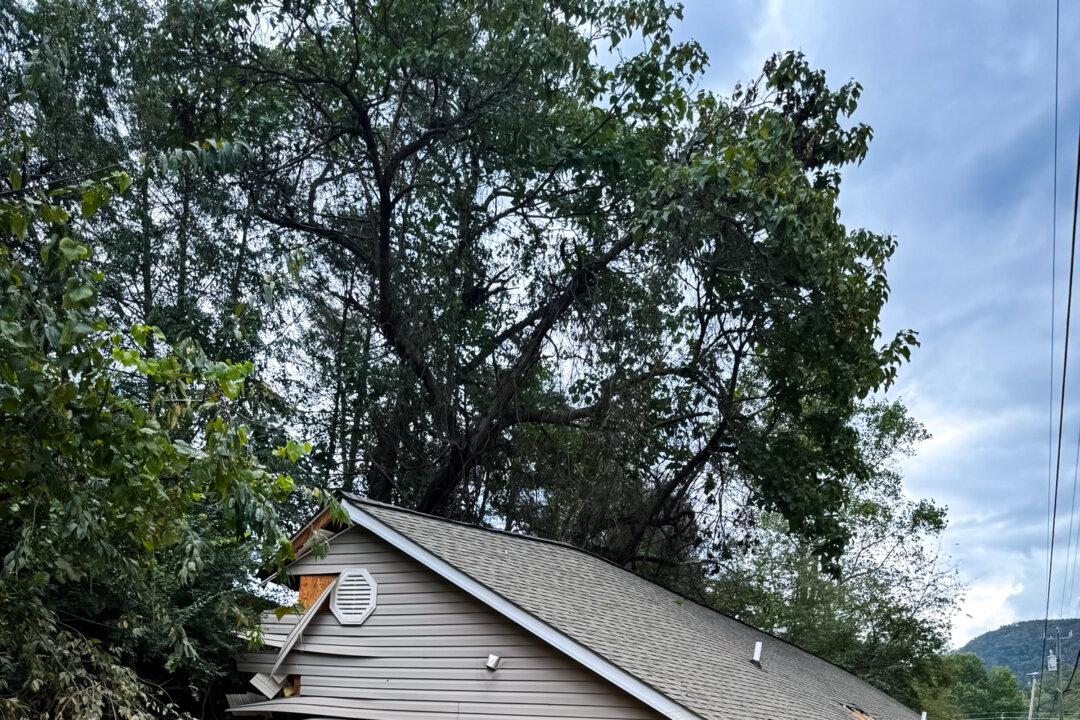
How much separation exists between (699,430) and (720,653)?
8.65 metres

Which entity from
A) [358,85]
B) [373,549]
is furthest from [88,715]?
[358,85]

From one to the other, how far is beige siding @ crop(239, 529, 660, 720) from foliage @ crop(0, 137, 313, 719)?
1914 mm

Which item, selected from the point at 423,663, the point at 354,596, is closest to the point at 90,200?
the point at 423,663

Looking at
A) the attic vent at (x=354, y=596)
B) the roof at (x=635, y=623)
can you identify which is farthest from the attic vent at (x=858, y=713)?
the attic vent at (x=354, y=596)

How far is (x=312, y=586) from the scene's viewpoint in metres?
11.7

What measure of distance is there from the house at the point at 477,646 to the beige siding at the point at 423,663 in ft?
0.05

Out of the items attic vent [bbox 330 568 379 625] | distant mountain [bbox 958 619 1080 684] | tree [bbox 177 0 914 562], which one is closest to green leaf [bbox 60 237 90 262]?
attic vent [bbox 330 568 379 625]

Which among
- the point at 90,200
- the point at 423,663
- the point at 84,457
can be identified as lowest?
the point at 423,663

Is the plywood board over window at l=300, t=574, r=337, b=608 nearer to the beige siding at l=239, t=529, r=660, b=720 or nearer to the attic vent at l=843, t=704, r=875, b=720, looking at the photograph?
the beige siding at l=239, t=529, r=660, b=720

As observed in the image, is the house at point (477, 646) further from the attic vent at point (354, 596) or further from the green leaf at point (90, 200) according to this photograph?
the green leaf at point (90, 200)

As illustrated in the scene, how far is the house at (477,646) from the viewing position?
8.86 metres

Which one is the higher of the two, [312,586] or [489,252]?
[489,252]

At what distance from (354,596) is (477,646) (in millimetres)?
2079

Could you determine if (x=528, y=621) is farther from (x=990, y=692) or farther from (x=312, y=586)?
(x=990, y=692)
